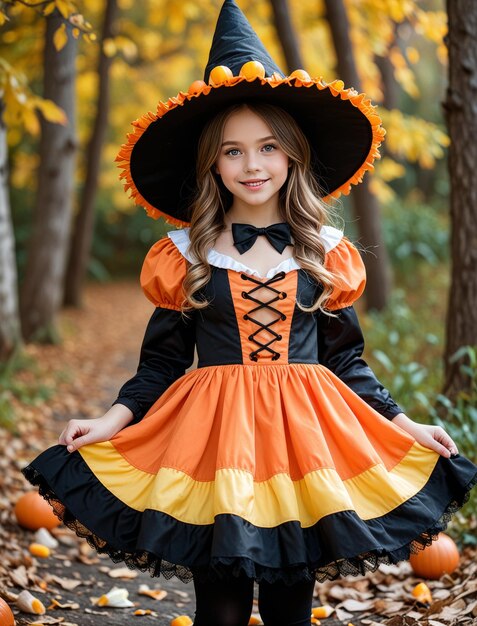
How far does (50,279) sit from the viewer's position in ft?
28.9

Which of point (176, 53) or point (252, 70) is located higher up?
point (176, 53)

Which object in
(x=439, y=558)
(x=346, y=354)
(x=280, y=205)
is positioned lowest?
(x=439, y=558)

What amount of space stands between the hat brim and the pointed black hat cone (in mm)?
122

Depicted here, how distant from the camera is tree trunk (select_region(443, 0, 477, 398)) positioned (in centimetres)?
421

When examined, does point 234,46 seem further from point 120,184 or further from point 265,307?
point 120,184

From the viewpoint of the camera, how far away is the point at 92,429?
2463mm

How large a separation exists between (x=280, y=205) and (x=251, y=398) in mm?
713

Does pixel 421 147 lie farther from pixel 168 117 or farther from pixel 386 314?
pixel 168 117

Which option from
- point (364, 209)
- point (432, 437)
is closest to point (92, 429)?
point (432, 437)

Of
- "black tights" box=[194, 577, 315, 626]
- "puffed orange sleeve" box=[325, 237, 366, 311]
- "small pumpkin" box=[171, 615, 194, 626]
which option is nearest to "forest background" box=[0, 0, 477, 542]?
"puffed orange sleeve" box=[325, 237, 366, 311]

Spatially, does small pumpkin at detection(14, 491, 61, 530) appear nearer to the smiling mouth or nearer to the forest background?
the forest background

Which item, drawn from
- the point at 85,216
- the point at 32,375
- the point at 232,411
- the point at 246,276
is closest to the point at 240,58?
the point at 246,276

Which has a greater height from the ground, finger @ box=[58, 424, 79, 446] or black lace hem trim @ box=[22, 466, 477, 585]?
finger @ box=[58, 424, 79, 446]

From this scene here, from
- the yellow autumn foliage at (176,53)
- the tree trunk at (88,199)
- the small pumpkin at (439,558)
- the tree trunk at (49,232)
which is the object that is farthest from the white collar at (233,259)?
the tree trunk at (88,199)
